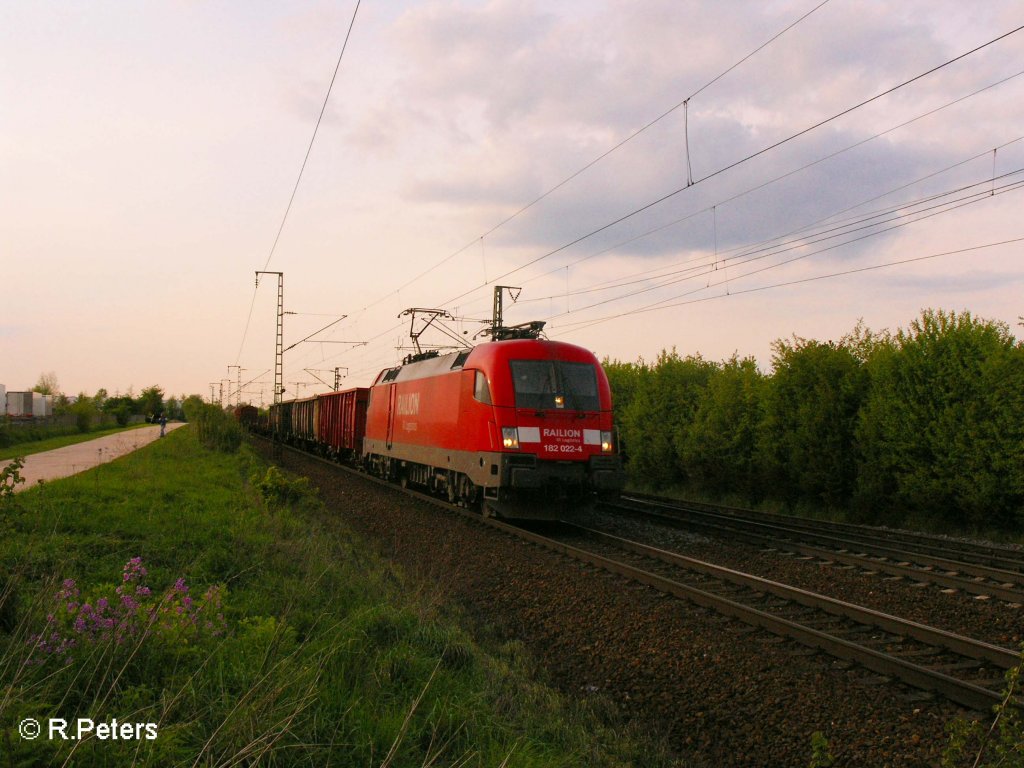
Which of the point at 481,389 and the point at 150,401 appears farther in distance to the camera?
the point at 150,401

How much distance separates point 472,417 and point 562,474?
1955mm

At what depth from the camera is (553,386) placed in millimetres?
13000

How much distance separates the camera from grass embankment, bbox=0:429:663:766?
3.18 metres

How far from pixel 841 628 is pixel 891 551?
170 inches

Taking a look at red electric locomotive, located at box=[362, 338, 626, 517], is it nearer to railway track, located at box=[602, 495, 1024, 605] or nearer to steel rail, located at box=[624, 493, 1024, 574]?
railway track, located at box=[602, 495, 1024, 605]

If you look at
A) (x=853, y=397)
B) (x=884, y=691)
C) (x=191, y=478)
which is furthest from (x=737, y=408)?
(x=884, y=691)

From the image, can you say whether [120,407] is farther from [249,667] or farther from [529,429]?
[249,667]

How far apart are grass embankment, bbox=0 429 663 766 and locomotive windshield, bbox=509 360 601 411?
4694mm

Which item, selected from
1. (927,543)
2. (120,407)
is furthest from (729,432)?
(120,407)

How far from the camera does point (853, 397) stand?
16609 mm

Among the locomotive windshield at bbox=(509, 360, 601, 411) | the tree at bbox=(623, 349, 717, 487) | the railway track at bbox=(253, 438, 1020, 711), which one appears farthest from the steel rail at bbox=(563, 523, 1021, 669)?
the tree at bbox=(623, 349, 717, 487)

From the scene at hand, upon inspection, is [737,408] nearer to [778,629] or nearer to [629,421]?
[629,421]

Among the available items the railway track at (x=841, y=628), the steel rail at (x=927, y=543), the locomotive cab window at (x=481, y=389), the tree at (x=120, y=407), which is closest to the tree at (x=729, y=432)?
the steel rail at (x=927, y=543)

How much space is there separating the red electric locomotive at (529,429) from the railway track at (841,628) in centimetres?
201
